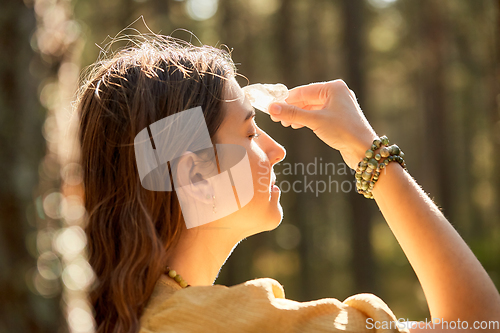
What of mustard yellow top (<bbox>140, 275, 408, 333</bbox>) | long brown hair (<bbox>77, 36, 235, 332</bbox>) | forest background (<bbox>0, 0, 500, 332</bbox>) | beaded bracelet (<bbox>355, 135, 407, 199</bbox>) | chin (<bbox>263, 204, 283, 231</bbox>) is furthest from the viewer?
chin (<bbox>263, 204, 283, 231</bbox>)

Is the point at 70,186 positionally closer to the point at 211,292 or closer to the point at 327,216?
the point at 211,292

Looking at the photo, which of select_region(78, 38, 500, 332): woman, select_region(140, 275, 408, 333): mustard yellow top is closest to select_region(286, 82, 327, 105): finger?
select_region(78, 38, 500, 332): woman

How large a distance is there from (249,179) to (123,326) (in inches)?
30.9

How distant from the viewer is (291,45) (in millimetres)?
10828

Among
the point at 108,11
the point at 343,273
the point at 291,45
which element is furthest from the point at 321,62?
the point at 343,273

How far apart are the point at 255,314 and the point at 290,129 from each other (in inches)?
406

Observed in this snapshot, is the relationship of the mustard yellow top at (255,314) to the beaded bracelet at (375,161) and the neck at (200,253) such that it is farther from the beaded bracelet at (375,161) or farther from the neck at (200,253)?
the beaded bracelet at (375,161)

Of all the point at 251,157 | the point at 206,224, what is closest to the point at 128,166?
the point at 206,224

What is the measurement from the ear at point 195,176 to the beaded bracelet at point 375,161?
649 millimetres

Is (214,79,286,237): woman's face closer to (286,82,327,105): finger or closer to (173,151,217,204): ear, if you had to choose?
(173,151,217,204): ear

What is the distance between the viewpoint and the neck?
6.10 feet

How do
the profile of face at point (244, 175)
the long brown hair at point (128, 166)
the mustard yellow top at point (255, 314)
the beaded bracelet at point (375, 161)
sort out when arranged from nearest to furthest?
the mustard yellow top at point (255, 314) < the long brown hair at point (128, 166) < the beaded bracelet at point (375, 161) < the profile of face at point (244, 175)

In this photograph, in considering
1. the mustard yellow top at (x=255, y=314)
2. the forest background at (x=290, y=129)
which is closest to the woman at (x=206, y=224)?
the mustard yellow top at (x=255, y=314)

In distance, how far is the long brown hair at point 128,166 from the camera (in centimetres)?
166
